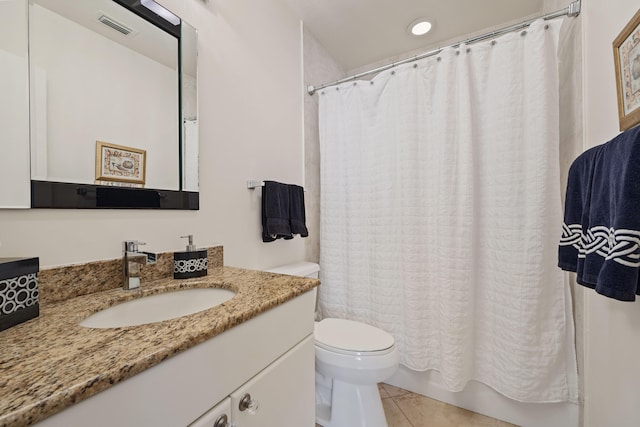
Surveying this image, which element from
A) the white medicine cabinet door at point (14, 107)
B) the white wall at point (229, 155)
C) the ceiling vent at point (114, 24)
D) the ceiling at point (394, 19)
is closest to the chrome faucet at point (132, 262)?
the white wall at point (229, 155)

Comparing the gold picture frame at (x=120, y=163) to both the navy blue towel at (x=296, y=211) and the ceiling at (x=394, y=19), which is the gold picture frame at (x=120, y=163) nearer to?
the navy blue towel at (x=296, y=211)

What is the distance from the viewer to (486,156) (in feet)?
4.52

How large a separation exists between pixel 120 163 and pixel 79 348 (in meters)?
0.63

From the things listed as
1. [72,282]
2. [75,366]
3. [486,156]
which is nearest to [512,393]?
[486,156]

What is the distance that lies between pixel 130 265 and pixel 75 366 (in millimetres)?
491

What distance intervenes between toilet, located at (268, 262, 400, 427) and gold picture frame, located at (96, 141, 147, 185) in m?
1.04

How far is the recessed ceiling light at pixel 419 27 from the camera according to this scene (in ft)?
5.65

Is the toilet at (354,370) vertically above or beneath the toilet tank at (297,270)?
beneath

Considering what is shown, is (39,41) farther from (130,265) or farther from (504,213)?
(504,213)

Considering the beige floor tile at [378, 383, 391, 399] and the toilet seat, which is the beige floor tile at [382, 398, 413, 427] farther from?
the toilet seat

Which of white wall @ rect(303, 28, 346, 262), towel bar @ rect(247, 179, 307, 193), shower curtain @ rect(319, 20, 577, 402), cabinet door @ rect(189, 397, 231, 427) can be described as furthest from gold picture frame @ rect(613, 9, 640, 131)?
white wall @ rect(303, 28, 346, 262)

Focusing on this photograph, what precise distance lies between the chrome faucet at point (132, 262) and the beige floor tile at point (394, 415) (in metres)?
1.40

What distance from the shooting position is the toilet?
45.9 inches

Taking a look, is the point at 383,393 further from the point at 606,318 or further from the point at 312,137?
the point at 312,137
